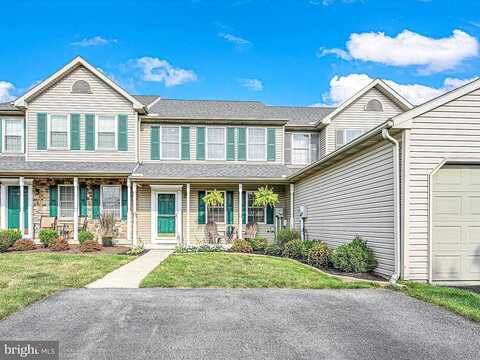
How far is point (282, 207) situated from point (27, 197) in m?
10.6

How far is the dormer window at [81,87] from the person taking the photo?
1639 cm

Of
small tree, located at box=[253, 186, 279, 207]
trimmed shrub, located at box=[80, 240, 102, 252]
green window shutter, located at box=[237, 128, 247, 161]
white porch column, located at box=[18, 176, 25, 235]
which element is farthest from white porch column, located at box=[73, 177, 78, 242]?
small tree, located at box=[253, 186, 279, 207]

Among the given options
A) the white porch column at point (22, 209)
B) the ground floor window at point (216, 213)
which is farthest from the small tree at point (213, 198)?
the white porch column at point (22, 209)

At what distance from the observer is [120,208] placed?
16.5 meters

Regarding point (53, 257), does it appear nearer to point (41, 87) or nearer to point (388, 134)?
point (41, 87)

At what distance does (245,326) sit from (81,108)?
13985mm

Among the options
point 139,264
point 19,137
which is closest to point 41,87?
point 19,137

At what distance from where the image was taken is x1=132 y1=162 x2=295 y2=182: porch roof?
51.3 feet

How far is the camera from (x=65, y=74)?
1634 cm

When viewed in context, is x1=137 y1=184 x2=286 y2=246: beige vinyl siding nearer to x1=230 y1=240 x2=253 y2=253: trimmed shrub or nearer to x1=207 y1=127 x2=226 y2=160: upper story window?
x1=207 y1=127 x2=226 y2=160: upper story window

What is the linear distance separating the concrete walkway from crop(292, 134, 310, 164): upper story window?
8.54 metres

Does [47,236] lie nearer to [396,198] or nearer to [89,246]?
[89,246]

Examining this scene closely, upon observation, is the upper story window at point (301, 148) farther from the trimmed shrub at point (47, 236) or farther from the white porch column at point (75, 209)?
the trimmed shrub at point (47, 236)

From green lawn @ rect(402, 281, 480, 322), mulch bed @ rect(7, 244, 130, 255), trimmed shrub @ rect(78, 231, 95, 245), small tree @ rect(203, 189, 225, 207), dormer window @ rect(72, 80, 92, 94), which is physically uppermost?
dormer window @ rect(72, 80, 92, 94)
